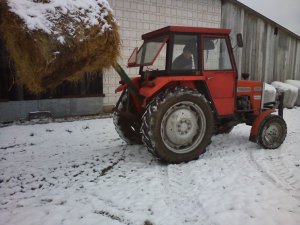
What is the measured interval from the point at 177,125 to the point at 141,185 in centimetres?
117

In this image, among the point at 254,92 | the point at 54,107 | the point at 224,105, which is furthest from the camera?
the point at 54,107

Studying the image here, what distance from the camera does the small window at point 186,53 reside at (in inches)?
172

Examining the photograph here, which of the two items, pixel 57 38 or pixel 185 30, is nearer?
pixel 57 38

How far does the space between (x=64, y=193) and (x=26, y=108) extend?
16.0 feet

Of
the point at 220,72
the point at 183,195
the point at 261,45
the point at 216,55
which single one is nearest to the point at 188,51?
the point at 216,55

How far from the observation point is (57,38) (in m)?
3.34

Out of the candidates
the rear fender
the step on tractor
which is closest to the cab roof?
the step on tractor

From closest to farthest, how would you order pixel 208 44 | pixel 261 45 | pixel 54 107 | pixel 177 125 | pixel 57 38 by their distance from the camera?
pixel 57 38, pixel 177 125, pixel 208 44, pixel 54 107, pixel 261 45

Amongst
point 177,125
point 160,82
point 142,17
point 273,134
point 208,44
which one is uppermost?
point 142,17

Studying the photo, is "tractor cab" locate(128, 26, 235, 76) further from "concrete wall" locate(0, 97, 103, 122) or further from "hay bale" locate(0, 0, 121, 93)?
"concrete wall" locate(0, 97, 103, 122)

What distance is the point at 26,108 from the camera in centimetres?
740

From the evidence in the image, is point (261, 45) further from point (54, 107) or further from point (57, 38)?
point (57, 38)

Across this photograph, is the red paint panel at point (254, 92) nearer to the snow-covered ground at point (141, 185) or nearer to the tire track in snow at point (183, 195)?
the snow-covered ground at point (141, 185)

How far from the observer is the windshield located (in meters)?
4.31
